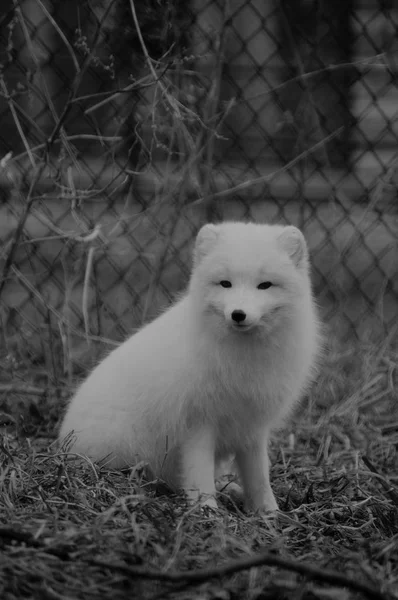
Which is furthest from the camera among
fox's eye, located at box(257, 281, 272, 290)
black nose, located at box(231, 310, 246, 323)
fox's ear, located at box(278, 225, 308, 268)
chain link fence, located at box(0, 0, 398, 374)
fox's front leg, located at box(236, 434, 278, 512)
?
chain link fence, located at box(0, 0, 398, 374)

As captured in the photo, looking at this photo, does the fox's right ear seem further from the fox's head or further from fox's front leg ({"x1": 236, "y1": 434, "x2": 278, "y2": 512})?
fox's front leg ({"x1": 236, "y1": 434, "x2": 278, "y2": 512})

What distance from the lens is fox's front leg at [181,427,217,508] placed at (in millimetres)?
3500

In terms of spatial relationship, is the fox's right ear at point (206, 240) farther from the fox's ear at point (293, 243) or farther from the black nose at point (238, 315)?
the black nose at point (238, 315)

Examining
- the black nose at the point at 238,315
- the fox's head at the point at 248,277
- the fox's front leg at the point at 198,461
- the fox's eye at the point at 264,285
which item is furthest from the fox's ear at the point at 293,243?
the fox's front leg at the point at 198,461

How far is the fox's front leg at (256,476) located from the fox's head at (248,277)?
0.53 m

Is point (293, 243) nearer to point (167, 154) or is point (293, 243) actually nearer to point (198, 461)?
point (198, 461)

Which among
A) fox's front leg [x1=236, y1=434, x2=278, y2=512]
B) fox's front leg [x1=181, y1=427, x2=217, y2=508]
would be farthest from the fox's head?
fox's front leg [x1=236, y1=434, x2=278, y2=512]

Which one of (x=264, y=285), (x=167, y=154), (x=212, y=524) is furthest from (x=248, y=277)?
(x=167, y=154)

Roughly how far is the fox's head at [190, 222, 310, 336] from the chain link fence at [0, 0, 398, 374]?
0.80 meters

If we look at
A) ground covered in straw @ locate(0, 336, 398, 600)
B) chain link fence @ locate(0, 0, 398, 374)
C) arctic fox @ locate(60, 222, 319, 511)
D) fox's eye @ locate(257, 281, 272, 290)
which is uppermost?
chain link fence @ locate(0, 0, 398, 374)

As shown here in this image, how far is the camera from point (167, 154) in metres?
5.57

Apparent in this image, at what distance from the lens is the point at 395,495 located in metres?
3.33

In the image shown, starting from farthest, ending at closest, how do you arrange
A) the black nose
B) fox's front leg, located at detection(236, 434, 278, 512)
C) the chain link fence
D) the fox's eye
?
the chain link fence → fox's front leg, located at detection(236, 434, 278, 512) → the fox's eye → the black nose

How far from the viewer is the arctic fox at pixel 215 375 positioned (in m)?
3.38
